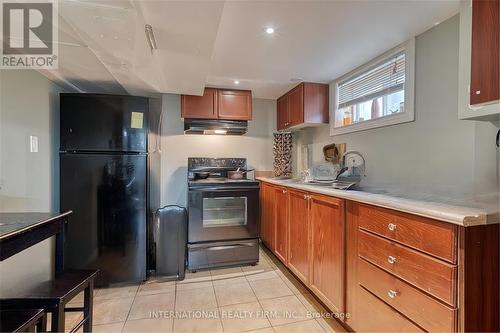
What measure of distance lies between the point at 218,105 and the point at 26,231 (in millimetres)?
2314

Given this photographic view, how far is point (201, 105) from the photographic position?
3035mm

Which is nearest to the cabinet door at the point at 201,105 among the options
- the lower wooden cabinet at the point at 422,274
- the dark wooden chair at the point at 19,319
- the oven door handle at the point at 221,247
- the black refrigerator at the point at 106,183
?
the black refrigerator at the point at 106,183

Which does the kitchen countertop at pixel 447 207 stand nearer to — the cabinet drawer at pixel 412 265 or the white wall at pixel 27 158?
the cabinet drawer at pixel 412 265

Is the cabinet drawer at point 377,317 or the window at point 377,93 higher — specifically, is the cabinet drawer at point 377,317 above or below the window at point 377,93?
below

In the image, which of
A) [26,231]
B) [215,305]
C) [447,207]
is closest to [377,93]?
[447,207]

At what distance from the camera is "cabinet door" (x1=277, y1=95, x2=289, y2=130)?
10.7 ft

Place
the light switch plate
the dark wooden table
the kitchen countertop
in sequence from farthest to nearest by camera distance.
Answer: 1. the light switch plate
2. the dark wooden table
3. the kitchen countertop

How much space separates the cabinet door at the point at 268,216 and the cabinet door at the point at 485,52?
6.71ft

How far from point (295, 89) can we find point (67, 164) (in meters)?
2.58

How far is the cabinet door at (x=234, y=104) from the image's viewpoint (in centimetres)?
309

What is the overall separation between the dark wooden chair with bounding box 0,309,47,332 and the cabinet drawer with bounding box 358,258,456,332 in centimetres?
168

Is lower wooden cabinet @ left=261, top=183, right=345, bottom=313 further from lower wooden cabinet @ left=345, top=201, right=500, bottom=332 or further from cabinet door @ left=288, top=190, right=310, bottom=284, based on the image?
lower wooden cabinet @ left=345, top=201, right=500, bottom=332

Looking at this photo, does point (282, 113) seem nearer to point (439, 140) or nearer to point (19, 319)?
point (439, 140)

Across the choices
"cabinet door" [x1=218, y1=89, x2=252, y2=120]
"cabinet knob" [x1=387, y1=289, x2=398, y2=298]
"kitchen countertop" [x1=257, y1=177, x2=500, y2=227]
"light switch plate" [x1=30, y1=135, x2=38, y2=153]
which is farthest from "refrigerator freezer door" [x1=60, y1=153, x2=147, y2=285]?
"cabinet knob" [x1=387, y1=289, x2=398, y2=298]
